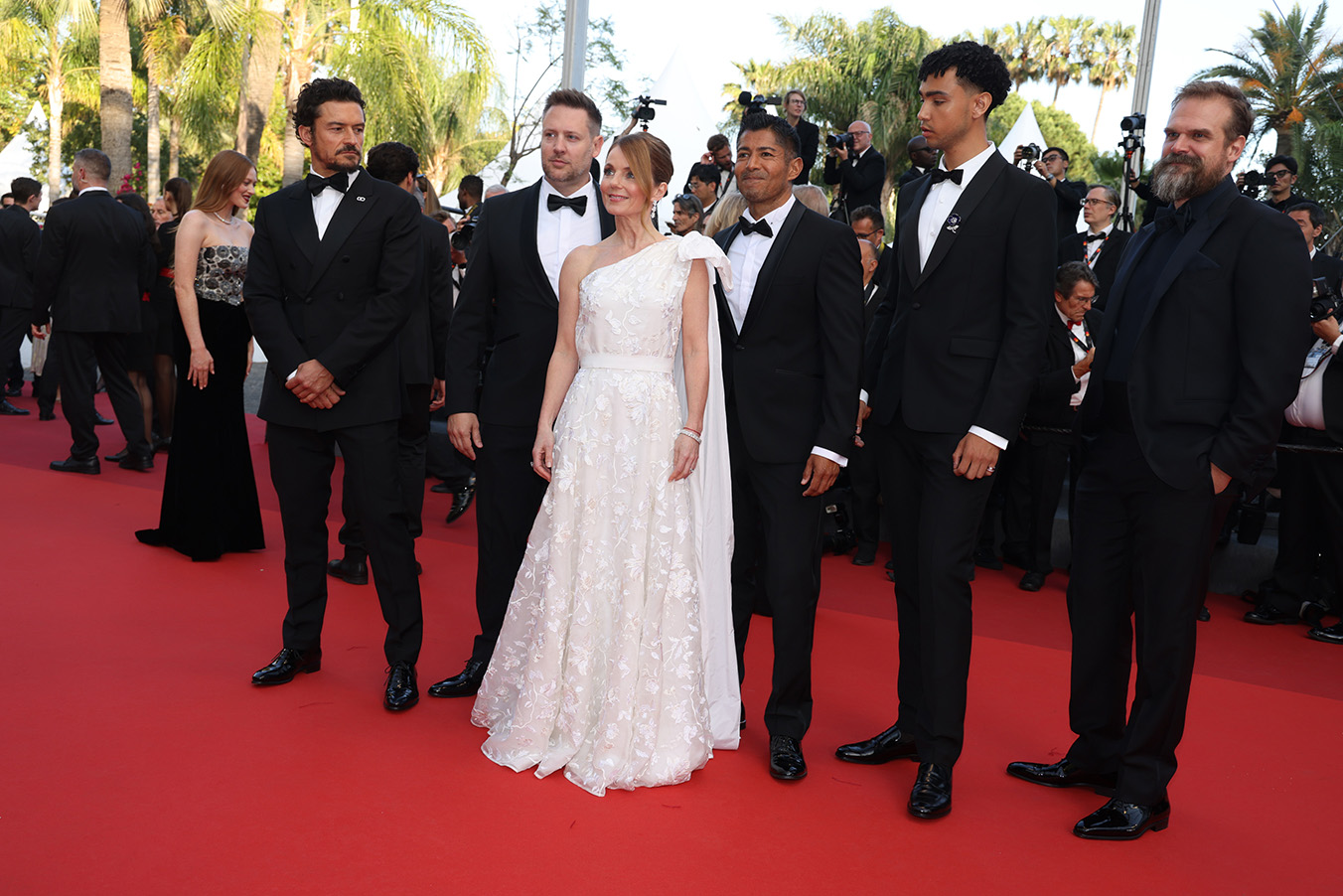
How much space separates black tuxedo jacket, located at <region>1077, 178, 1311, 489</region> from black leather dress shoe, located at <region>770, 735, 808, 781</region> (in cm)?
123

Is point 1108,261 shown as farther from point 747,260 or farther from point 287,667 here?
point 287,667

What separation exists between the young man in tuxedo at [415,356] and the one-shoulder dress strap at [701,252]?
1.78 metres

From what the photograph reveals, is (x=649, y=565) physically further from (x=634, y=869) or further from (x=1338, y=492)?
(x=1338, y=492)

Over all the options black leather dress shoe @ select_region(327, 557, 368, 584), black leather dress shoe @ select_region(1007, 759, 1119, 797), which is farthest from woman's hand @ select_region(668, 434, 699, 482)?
black leather dress shoe @ select_region(327, 557, 368, 584)

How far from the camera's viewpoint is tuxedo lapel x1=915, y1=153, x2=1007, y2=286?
2.84m

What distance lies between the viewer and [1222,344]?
2699mm

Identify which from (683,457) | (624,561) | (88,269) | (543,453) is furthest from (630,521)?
(88,269)

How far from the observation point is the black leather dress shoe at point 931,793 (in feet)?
9.16

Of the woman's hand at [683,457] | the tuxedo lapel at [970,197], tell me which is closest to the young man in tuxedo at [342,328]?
the woman's hand at [683,457]

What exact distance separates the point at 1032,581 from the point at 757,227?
3.13 meters

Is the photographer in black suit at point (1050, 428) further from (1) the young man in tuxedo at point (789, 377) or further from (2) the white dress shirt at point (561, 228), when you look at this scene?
(2) the white dress shirt at point (561, 228)

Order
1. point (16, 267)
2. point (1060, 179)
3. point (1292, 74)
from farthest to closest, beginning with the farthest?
point (1292, 74), point (16, 267), point (1060, 179)

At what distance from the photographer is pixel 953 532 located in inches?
113

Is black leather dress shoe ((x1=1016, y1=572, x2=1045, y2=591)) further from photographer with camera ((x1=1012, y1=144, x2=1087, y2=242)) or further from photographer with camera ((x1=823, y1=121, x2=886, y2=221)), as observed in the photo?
photographer with camera ((x1=823, y1=121, x2=886, y2=221))
